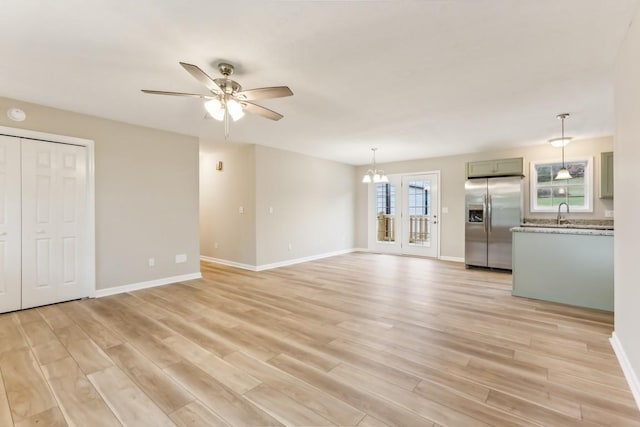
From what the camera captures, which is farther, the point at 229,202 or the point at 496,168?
the point at 229,202

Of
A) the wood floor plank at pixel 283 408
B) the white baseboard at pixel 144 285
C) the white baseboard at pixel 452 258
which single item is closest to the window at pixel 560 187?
the white baseboard at pixel 452 258

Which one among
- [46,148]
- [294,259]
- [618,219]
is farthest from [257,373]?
[294,259]

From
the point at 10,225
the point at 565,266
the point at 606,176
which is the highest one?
the point at 606,176

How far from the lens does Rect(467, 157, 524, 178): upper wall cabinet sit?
5.80 m

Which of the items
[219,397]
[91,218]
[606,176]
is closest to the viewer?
[219,397]

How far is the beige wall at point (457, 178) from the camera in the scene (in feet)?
17.9

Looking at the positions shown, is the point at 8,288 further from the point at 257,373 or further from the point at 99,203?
the point at 257,373

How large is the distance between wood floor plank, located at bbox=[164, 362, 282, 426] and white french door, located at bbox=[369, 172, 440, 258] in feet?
20.8

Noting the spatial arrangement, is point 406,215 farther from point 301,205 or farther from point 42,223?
point 42,223

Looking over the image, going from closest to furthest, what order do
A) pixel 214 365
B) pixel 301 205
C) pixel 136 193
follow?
pixel 214 365 → pixel 136 193 → pixel 301 205

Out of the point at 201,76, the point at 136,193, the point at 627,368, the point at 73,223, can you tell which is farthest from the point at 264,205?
the point at 627,368

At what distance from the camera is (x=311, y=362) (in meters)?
2.34

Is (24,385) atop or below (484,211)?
below

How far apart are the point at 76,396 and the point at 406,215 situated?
7105 mm
